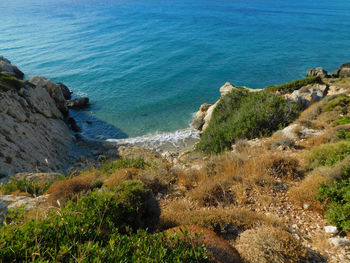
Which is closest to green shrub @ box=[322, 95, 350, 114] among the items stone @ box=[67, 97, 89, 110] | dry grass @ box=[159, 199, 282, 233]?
dry grass @ box=[159, 199, 282, 233]

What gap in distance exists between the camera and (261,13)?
222ft

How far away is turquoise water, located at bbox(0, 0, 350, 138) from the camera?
25016mm

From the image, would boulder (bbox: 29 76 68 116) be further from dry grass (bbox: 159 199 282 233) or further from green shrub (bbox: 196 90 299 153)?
dry grass (bbox: 159 199 282 233)

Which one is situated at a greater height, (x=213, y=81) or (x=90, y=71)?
(x=90, y=71)

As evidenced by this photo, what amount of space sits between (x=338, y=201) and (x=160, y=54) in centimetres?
3673

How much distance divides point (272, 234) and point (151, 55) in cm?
3734

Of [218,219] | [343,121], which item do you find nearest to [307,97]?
[343,121]

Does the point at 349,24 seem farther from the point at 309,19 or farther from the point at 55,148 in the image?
the point at 55,148

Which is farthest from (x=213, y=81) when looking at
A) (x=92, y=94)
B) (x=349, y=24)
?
(x=349, y=24)

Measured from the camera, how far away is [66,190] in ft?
18.1

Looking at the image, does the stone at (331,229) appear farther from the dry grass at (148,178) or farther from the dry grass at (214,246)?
the dry grass at (148,178)

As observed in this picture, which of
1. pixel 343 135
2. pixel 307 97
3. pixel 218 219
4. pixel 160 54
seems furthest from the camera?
pixel 160 54

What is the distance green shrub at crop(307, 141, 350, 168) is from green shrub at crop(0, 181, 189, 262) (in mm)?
5265

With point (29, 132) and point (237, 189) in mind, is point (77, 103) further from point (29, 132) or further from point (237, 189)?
point (237, 189)
